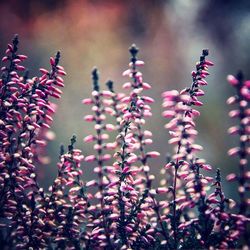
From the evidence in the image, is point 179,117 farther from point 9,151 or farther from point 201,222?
point 9,151

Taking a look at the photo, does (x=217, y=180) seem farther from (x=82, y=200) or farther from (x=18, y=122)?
(x=18, y=122)

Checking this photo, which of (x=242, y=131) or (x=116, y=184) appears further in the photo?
(x=116, y=184)

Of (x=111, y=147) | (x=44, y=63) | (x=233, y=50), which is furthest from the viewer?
(x=233, y=50)

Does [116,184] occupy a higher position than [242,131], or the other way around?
[242,131]

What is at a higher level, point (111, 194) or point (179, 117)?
point (179, 117)

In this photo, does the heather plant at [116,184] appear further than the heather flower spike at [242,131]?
Yes

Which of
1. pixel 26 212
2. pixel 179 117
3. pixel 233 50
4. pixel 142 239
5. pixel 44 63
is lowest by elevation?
pixel 142 239

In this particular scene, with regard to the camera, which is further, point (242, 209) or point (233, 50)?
point (233, 50)

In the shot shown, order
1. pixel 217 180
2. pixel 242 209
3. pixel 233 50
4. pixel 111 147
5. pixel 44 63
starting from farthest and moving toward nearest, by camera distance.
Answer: pixel 233 50, pixel 44 63, pixel 217 180, pixel 111 147, pixel 242 209

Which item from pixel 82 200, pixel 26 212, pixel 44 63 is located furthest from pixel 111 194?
pixel 44 63

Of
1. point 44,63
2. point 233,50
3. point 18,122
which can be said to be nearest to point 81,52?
point 44,63

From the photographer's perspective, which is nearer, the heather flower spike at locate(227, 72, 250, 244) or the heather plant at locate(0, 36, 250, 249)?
the heather flower spike at locate(227, 72, 250, 244)
